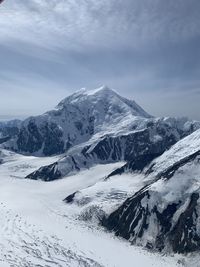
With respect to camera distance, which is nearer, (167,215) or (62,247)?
(62,247)

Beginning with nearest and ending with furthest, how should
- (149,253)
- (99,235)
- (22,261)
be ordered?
(22,261)
(149,253)
(99,235)

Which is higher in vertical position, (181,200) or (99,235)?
(181,200)

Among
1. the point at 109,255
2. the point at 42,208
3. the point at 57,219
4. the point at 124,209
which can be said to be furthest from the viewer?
the point at 42,208

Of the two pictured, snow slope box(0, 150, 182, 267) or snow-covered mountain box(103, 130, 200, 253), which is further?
snow-covered mountain box(103, 130, 200, 253)

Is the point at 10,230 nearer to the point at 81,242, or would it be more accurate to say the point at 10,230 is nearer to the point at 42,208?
the point at 81,242

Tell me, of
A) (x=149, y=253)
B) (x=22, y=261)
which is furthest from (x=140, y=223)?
(x=22, y=261)

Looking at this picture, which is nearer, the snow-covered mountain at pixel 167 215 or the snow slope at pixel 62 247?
the snow slope at pixel 62 247

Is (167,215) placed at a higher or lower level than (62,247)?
lower

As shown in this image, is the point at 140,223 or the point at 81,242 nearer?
the point at 81,242
